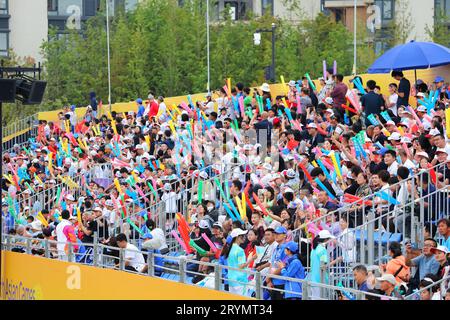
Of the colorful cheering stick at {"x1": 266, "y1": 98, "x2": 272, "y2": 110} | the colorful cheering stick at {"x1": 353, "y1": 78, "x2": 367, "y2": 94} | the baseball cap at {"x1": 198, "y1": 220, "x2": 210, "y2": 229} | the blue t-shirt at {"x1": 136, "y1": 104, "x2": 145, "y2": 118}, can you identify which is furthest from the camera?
the blue t-shirt at {"x1": 136, "y1": 104, "x2": 145, "y2": 118}

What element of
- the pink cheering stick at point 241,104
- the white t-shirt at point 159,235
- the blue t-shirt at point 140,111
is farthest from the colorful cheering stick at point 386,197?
the blue t-shirt at point 140,111

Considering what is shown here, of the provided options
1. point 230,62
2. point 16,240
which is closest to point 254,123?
point 16,240

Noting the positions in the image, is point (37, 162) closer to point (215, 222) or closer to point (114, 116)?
point (114, 116)

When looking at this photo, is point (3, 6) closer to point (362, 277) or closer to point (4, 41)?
point (4, 41)

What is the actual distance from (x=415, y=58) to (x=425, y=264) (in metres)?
11.1

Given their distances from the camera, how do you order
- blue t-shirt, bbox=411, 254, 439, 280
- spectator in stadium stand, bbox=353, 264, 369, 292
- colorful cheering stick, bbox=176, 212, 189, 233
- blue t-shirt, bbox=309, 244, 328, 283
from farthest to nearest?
colorful cheering stick, bbox=176, 212, 189, 233 → blue t-shirt, bbox=309, 244, 328, 283 → blue t-shirt, bbox=411, 254, 439, 280 → spectator in stadium stand, bbox=353, 264, 369, 292

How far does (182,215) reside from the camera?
23.5 m

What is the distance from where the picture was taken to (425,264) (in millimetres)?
15352

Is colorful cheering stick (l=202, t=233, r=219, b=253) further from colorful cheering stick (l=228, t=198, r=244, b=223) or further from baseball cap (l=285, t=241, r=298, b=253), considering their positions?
baseball cap (l=285, t=241, r=298, b=253)

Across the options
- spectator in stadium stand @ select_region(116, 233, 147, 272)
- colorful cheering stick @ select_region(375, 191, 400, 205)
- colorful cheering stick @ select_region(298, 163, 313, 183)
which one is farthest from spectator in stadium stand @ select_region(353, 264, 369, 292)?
colorful cheering stick @ select_region(298, 163, 313, 183)

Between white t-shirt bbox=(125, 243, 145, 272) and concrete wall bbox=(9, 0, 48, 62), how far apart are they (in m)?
50.1

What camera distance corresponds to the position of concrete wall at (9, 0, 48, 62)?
6931cm

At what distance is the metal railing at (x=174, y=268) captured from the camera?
607 inches

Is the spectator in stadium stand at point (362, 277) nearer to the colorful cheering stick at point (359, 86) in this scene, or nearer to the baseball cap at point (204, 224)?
the baseball cap at point (204, 224)
